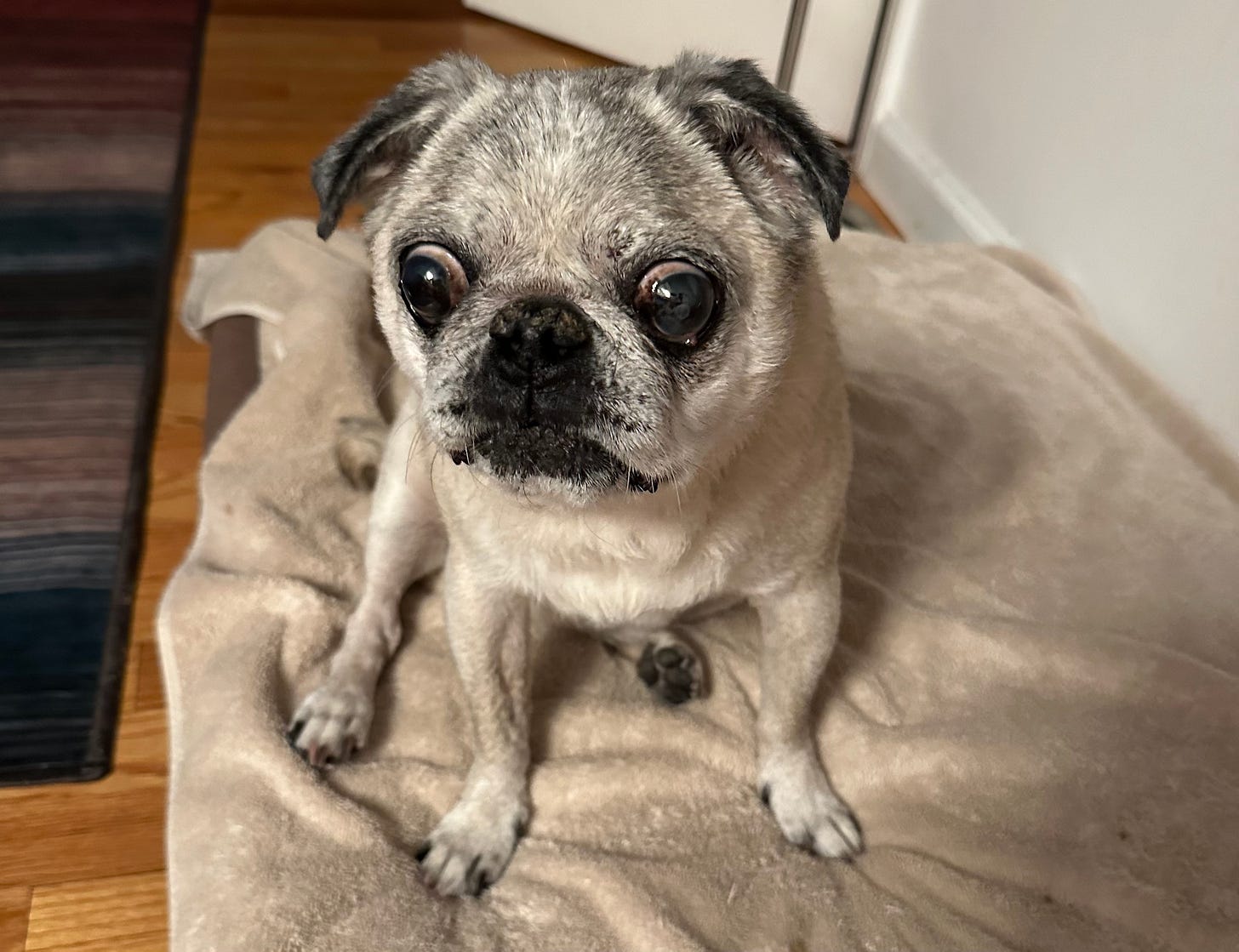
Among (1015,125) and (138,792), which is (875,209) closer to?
(1015,125)

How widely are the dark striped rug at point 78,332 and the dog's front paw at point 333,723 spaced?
549 millimetres

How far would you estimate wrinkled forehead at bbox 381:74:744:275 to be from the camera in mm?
1250

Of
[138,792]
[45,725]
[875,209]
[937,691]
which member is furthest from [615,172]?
[875,209]

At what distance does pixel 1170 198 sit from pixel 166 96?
4.25 metres

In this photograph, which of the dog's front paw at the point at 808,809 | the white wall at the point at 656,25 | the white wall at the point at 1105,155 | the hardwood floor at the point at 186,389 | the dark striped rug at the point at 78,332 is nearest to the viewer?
the dog's front paw at the point at 808,809

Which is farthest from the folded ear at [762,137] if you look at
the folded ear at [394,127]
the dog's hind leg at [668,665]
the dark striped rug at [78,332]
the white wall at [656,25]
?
the white wall at [656,25]

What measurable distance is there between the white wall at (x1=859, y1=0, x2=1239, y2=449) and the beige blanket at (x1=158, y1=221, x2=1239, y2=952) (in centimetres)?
24

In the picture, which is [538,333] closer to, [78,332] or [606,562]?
[606,562]

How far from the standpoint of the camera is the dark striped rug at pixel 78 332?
2248mm

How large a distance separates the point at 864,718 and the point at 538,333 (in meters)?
1.17

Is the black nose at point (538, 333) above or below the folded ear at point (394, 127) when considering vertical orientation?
below

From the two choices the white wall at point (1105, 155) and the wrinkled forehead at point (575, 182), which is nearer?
the wrinkled forehead at point (575, 182)

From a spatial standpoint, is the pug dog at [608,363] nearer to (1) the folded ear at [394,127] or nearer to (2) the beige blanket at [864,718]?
(1) the folded ear at [394,127]

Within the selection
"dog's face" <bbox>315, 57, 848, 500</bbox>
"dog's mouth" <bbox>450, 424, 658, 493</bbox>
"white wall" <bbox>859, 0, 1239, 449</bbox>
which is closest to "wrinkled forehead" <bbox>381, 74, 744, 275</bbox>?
"dog's face" <bbox>315, 57, 848, 500</bbox>
